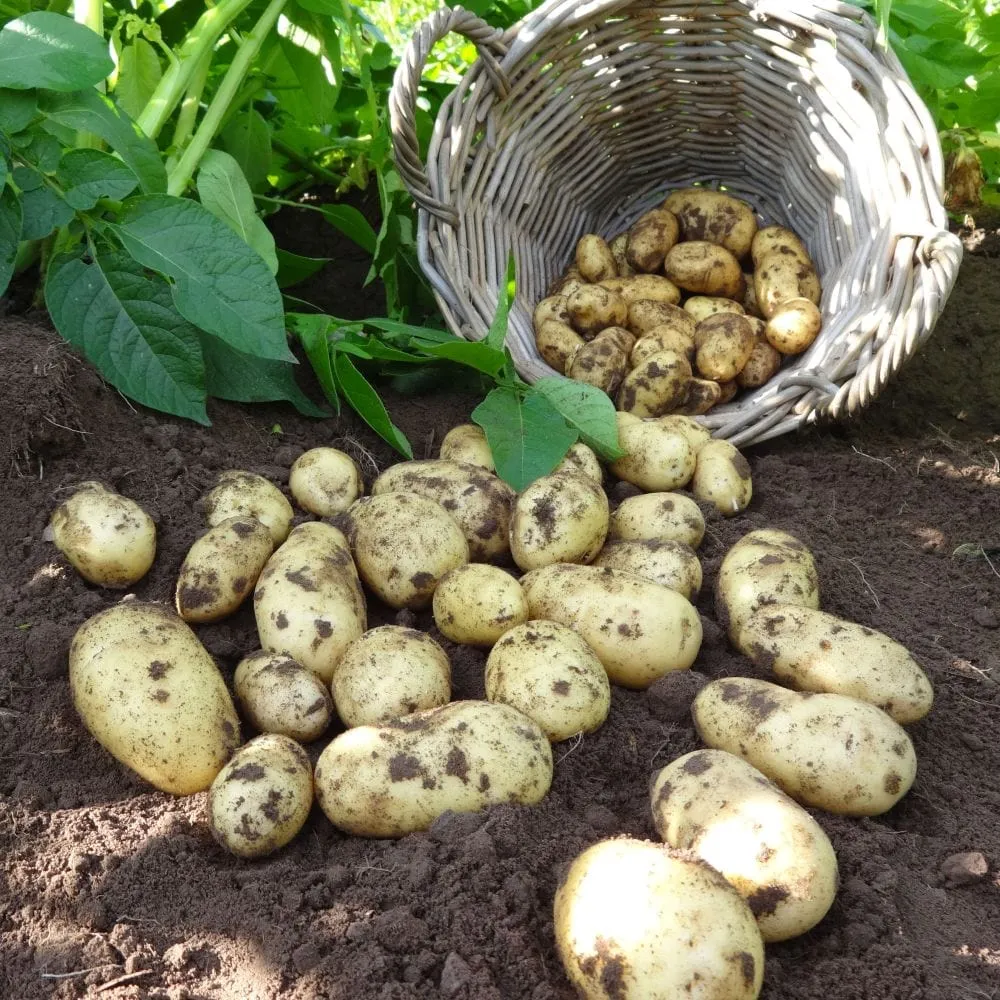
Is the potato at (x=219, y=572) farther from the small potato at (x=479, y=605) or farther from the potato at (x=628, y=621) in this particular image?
the potato at (x=628, y=621)

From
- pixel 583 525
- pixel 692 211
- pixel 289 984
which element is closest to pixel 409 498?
pixel 583 525

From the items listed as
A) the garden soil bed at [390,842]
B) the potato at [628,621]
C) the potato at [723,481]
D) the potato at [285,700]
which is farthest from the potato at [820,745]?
the potato at [723,481]

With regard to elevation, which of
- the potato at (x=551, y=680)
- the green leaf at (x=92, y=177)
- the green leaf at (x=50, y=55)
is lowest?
the potato at (x=551, y=680)

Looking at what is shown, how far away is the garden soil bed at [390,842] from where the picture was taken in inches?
48.3

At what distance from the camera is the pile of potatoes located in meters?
2.62

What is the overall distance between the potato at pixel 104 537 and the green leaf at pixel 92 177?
583mm

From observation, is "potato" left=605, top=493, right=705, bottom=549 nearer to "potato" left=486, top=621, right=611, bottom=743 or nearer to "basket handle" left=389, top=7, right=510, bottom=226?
"potato" left=486, top=621, right=611, bottom=743

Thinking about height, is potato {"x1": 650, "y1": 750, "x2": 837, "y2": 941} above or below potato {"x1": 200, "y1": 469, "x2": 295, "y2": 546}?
above

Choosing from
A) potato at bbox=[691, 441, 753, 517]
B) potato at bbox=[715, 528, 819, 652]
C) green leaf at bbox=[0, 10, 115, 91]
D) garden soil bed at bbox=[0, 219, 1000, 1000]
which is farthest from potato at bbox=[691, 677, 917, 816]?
green leaf at bbox=[0, 10, 115, 91]

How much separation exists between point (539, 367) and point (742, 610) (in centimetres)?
101

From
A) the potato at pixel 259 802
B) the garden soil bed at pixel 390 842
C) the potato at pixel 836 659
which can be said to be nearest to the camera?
the garden soil bed at pixel 390 842

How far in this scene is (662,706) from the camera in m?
1.72

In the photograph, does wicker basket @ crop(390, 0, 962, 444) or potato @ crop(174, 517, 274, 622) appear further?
wicker basket @ crop(390, 0, 962, 444)

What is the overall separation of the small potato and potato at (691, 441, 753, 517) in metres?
0.62
